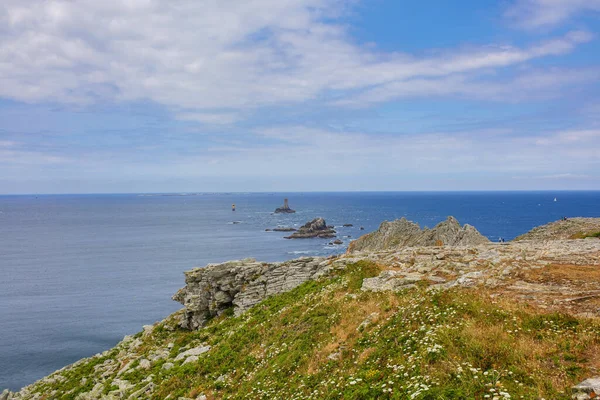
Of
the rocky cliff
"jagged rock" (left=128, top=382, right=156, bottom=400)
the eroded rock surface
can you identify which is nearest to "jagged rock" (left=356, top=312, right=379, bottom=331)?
the rocky cliff

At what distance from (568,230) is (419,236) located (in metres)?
19.5

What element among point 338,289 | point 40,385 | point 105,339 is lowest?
point 105,339

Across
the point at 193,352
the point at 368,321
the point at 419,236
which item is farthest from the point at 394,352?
the point at 419,236

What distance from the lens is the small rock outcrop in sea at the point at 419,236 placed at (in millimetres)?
54812

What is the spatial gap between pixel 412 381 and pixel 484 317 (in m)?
4.97

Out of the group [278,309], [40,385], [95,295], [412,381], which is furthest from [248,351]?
[95,295]

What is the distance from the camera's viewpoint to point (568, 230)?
48.7 meters

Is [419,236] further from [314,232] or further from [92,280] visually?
[314,232]

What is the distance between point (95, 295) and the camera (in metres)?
84.7

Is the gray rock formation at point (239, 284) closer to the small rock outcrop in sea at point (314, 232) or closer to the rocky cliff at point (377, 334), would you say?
the rocky cliff at point (377, 334)

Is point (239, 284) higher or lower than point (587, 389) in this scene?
lower

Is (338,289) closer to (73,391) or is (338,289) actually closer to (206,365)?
(206,365)

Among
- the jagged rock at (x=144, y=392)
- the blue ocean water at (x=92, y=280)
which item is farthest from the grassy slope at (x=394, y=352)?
the blue ocean water at (x=92, y=280)

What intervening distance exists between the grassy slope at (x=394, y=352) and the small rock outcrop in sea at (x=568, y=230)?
3428 cm
